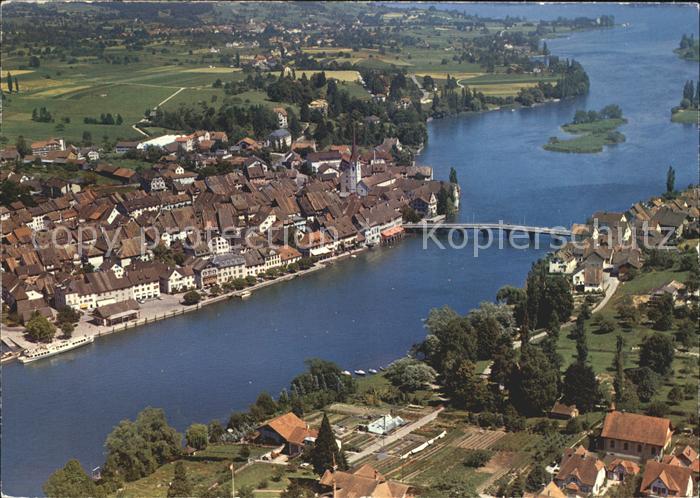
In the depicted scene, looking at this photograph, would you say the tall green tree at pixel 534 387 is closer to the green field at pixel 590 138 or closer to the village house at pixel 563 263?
the village house at pixel 563 263

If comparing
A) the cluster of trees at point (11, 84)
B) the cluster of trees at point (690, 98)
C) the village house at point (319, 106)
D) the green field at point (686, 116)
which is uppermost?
the cluster of trees at point (11, 84)

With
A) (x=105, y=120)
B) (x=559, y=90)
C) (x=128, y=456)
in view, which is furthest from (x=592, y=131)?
(x=128, y=456)

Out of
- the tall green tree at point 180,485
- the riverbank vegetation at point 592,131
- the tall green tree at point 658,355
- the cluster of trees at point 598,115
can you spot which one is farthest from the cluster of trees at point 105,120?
the tall green tree at point 180,485

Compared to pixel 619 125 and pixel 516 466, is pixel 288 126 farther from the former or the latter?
pixel 516 466

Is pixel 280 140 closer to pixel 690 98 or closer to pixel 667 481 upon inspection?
pixel 690 98

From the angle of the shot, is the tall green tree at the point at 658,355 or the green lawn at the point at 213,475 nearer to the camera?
the green lawn at the point at 213,475

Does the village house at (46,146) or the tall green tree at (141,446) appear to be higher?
the village house at (46,146)

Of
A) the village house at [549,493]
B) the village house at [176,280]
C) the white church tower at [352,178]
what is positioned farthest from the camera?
the white church tower at [352,178]
